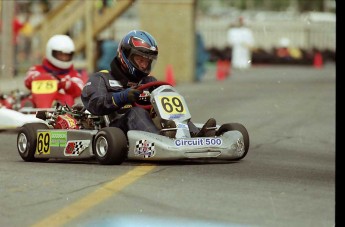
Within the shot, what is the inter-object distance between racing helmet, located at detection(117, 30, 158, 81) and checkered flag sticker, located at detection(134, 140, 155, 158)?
122cm

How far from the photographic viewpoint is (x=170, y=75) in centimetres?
2700

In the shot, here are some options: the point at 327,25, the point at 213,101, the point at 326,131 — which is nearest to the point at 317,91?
the point at 213,101

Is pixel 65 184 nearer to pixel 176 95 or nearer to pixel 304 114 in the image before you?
pixel 176 95

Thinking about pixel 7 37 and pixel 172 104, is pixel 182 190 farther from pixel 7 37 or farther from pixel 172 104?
pixel 7 37

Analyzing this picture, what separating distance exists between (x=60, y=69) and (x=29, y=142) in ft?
16.4

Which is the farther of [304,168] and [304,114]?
[304,114]

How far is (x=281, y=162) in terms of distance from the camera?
11.6 metres

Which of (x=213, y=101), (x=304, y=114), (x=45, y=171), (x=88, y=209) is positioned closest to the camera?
(x=88, y=209)

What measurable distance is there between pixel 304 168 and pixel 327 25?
47.2m

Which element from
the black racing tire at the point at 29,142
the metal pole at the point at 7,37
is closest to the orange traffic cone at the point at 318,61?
the metal pole at the point at 7,37

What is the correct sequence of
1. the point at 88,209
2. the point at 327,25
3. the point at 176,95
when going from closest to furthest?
the point at 88,209 < the point at 176,95 < the point at 327,25

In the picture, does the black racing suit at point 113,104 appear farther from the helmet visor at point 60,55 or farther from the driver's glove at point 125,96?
the helmet visor at point 60,55

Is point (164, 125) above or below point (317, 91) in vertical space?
above

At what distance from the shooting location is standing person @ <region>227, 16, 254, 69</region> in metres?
41.4
